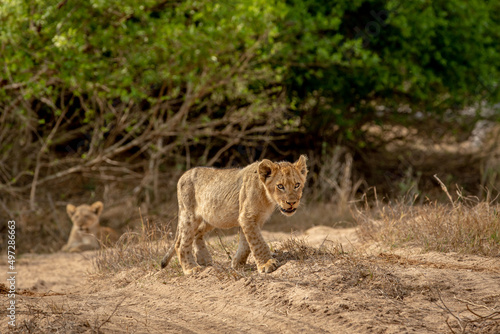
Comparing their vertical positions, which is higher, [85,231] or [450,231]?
[450,231]

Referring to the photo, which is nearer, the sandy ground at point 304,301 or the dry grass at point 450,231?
the sandy ground at point 304,301

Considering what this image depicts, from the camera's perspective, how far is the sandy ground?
4672 mm

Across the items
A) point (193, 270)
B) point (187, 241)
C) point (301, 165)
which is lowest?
point (193, 270)

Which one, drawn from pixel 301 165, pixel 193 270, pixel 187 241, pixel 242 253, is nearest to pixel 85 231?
pixel 187 241

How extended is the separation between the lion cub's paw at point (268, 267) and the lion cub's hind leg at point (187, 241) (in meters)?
0.90

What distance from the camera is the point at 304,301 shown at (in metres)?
5.15

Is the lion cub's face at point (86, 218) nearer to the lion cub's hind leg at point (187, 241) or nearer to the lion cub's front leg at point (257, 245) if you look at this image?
the lion cub's hind leg at point (187, 241)

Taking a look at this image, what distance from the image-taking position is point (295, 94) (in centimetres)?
1405

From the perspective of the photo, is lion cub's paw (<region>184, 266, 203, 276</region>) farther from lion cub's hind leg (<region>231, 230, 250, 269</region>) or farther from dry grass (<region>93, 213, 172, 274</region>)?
dry grass (<region>93, 213, 172, 274</region>)

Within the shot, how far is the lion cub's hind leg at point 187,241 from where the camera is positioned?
21.8 ft

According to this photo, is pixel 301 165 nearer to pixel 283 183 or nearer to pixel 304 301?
pixel 283 183

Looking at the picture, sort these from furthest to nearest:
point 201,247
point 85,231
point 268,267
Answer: point 85,231
point 201,247
point 268,267

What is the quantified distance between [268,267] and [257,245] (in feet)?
0.79

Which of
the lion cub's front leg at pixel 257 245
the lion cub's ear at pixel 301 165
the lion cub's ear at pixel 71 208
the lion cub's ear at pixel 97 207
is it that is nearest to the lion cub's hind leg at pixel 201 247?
the lion cub's front leg at pixel 257 245
